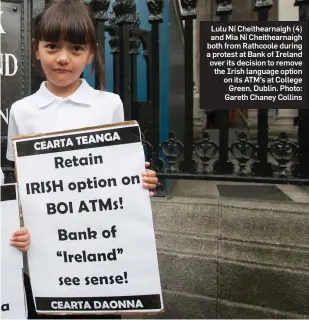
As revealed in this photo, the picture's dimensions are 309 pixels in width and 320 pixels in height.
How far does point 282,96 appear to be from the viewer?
120 inches

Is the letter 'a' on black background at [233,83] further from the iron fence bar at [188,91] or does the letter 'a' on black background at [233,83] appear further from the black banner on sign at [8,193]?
the black banner on sign at [8,193]

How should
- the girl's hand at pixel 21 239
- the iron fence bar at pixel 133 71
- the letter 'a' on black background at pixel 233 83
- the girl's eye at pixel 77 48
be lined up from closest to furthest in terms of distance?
the girl's hand at pixel 21 239 → the girl's eye at pixel 77 48 → the letter 'a' on black background at pixel 233 83 → the iron fence bar at pixel 133 71

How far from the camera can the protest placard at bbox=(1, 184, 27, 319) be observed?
174cm

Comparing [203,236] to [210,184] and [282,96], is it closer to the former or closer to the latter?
[282,96]

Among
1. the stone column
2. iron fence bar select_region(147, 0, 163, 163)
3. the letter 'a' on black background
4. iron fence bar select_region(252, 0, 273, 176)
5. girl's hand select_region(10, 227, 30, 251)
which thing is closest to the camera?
girl's hand select_region(10, 227, 30, 251)

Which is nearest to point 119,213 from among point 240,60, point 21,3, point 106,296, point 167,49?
point 106,296

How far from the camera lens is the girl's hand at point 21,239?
173 cm

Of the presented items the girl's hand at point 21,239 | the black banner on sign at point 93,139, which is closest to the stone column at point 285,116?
the black banner on sign at point 93,139

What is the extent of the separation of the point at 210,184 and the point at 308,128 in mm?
1829

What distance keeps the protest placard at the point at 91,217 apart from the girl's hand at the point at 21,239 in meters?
0.03

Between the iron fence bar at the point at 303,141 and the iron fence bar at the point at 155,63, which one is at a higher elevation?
the iron fence bar at the point at 155,63

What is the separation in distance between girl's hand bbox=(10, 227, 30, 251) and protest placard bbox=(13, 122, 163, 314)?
0.03m

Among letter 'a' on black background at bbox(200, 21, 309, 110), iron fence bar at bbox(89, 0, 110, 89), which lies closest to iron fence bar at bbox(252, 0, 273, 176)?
letter 'a' on black background at bbox(200, 21, 309, 110)

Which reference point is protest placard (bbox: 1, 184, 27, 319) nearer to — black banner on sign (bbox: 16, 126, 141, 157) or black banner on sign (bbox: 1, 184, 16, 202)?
black banner on sign (bbox: 1, 184, 16, 202)
